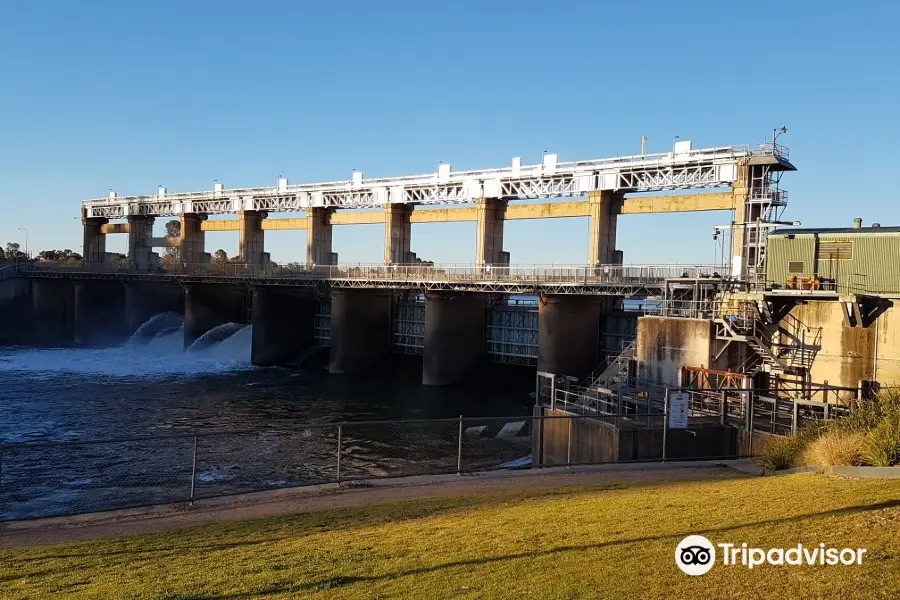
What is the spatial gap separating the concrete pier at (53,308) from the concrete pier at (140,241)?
6.81 metres

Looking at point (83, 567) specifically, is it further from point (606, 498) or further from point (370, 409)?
point (370, 409)

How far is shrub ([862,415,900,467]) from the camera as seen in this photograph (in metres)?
12.8

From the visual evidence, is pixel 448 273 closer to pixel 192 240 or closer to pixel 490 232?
pixel 490 232

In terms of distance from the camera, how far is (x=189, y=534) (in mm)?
11453

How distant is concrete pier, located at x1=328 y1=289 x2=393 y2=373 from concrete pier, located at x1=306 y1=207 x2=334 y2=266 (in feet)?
26.7

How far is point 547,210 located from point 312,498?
38093 mm

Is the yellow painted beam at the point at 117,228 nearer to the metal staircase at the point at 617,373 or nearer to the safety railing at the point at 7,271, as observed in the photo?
the safety railing at the point at 7,271

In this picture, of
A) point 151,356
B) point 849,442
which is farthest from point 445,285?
→ point 849,442

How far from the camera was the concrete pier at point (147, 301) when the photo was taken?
70.5 meters

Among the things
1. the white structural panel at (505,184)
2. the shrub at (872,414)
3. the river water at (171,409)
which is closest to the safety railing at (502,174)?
the white structural panel at (505,184)

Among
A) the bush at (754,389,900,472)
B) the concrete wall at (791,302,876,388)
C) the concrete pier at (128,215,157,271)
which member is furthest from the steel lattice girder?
the bush at (754,389,900,472)

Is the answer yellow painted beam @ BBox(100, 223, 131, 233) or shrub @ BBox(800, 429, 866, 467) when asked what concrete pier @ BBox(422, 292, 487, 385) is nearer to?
shrub @ BBox(800, 429, 866, 467)

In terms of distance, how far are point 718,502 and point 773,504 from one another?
2.45ft

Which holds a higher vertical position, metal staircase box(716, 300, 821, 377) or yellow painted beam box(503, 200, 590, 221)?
yellow painted beam box(503, 200, 590, 221)
